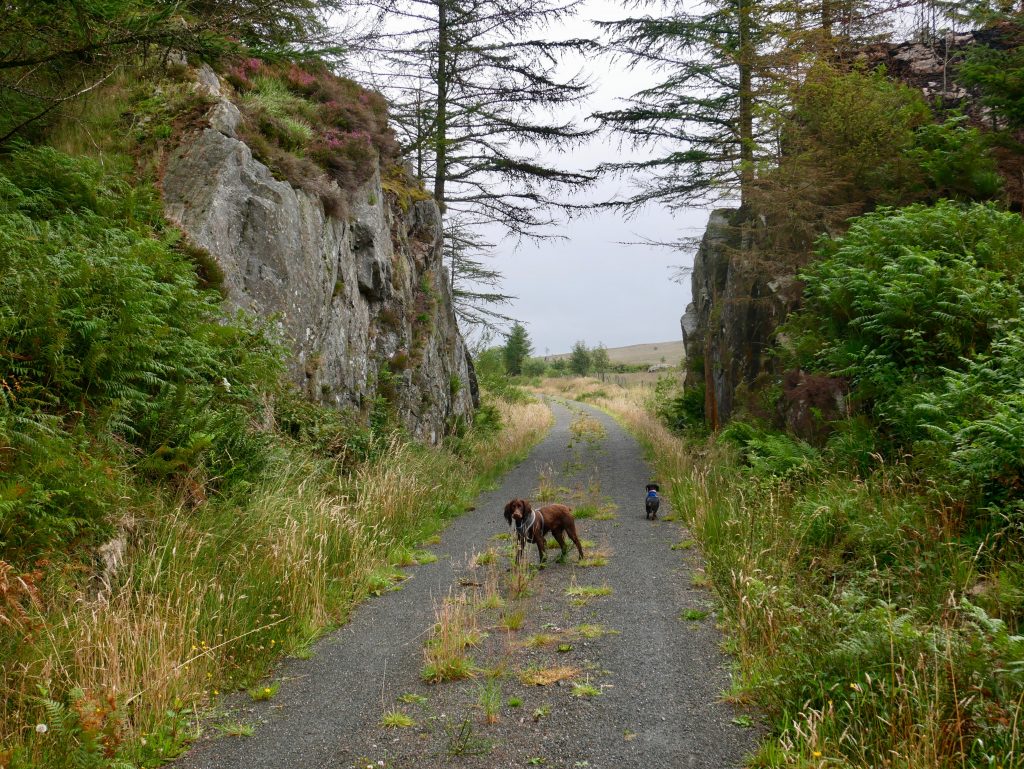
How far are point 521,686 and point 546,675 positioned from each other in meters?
0.22

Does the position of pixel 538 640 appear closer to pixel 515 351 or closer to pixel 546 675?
pixel 546 675

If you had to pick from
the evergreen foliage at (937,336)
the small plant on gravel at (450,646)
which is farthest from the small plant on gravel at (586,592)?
the evergreen foliage at (937,336)

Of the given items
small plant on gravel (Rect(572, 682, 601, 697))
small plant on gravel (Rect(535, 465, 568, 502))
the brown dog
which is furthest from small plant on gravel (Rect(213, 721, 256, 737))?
small plant on gravel (Rect(535, 465, 568, 502))

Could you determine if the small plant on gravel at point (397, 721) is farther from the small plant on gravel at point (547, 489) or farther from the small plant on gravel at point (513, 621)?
the small plant on gravel at point (547, 489)

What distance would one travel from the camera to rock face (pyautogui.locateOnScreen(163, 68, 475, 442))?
370 inches

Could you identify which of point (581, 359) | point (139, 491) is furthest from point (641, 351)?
point (139, 491)

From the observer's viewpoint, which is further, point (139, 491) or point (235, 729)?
point (139, 491)

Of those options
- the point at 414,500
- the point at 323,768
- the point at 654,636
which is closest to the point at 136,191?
the point at 414,500

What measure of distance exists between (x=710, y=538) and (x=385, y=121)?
1349 centimetres

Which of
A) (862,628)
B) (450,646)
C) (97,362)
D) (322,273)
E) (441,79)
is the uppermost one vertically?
(441,79)

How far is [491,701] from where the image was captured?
4254 millimetres

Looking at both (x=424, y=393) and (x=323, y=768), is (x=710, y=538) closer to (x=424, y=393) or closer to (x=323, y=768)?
(x=323, y=768)

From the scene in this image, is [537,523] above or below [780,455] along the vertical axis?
below

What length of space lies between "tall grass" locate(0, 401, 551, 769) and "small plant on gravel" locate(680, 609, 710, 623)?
3.24 metres
